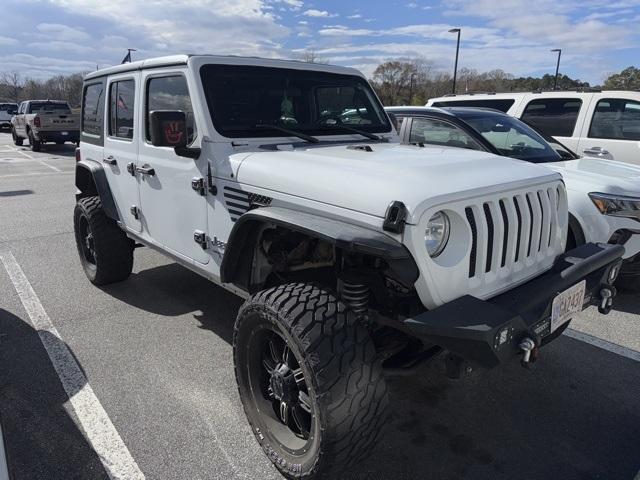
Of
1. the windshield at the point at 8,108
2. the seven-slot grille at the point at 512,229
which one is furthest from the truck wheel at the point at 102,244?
the windshield at the point at 8,108

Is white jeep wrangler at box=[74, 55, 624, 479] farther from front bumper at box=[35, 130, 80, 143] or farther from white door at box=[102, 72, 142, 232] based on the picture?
front bumper at box=[35, 130, 80, 143]

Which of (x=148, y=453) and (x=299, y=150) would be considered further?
(x=299, y=150)

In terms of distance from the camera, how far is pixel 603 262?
8.89 feet

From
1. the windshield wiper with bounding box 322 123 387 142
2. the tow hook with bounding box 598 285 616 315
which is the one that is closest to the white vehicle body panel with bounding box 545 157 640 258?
the tow hook with bounding box 598 285 616 315

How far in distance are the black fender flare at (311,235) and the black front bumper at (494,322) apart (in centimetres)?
20

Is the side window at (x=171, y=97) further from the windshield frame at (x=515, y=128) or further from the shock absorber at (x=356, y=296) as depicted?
the windshield frame at (x=515, y=128)

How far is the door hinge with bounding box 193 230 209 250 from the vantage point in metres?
3.25

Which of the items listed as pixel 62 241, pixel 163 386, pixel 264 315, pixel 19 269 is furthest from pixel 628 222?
pixel 62 241

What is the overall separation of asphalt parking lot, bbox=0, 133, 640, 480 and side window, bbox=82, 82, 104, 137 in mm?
1592

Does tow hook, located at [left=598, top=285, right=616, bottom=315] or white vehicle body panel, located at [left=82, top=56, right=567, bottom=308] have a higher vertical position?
white vehicle body panel, located at [left=82, top=56, right=567, bottom=308]

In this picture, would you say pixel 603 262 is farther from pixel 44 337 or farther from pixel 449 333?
pixel 44 337

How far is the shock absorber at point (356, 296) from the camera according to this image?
2.35 m

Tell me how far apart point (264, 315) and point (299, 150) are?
116 cm

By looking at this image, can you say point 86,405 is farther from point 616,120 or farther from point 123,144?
point 616,120
